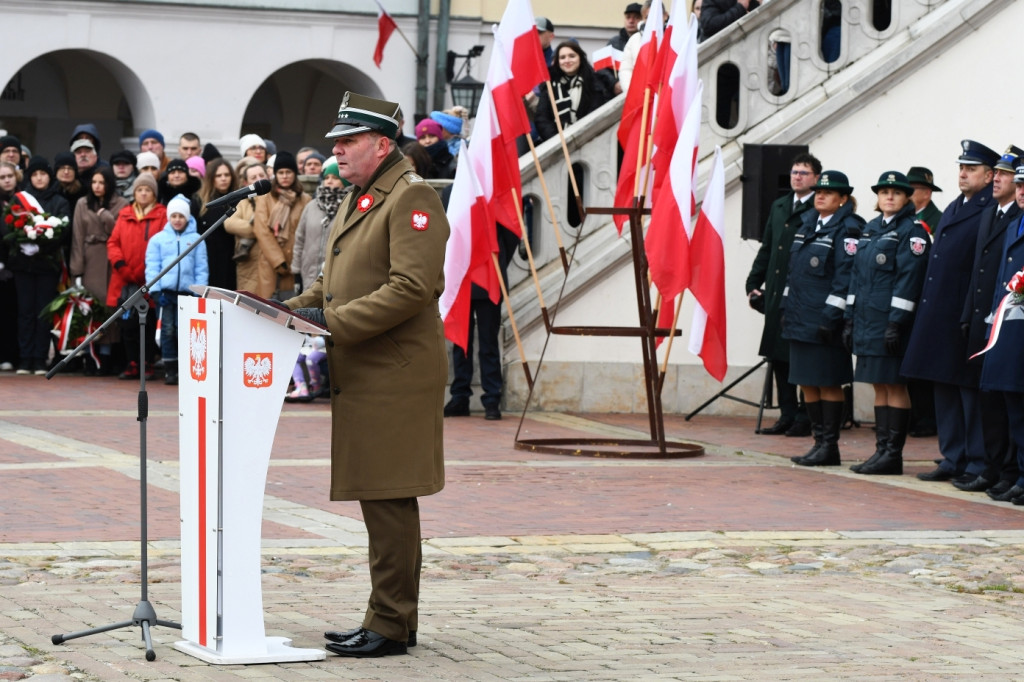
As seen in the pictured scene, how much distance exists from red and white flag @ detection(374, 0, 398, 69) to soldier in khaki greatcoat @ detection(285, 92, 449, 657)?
72.7 feet

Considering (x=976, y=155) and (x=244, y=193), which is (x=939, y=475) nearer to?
(x=976, y=155)

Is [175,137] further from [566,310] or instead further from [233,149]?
[566,310]

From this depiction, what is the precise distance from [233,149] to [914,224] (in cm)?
1762

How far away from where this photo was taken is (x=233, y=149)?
28.0 meters

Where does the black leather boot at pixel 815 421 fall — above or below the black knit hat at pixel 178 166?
below

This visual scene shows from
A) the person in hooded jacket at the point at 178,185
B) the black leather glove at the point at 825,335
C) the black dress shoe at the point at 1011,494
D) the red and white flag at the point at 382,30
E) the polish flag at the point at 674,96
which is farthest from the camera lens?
the red and white flag at the point at 382,30

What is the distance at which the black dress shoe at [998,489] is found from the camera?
11047mm

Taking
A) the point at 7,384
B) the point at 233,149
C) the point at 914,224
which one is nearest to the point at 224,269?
the point at 7,384

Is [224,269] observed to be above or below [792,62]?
below

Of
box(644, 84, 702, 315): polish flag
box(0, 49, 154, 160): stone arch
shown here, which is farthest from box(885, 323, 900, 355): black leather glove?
box(0, 49, 154, 160): stone arch

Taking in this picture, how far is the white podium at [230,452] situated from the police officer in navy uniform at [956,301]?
20.8 ft

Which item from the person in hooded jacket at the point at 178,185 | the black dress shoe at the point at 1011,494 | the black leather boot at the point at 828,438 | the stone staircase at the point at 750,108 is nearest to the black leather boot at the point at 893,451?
the black leather boot at the point at 828,438

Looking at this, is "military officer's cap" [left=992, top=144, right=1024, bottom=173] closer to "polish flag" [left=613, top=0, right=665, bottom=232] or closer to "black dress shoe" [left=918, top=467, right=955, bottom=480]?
"black dress shoe" [left=918, top=467, right=955, bottom=480]

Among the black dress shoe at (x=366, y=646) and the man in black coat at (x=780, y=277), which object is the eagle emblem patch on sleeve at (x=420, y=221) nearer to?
the black dress shoe at (x=366, y=646)
